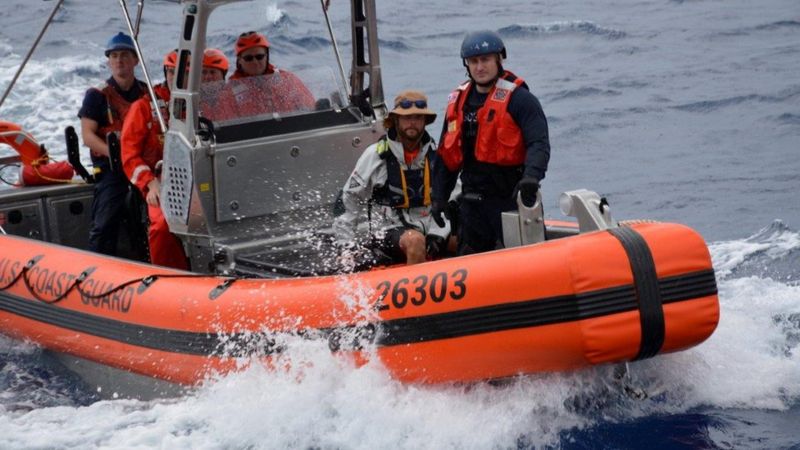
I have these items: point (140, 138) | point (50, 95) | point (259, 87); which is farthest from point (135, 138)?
point (50, 95)

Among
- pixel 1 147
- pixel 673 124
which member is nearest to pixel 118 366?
pixel 1 147

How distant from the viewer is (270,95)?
6621 millimetres

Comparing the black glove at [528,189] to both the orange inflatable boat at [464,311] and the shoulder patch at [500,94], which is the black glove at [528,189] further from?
the shoulder patch at [500,94]

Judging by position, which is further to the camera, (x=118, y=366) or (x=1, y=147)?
(x=1, y=147)

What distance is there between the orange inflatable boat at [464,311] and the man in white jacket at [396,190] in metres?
0.74

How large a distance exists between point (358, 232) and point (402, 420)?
140 centimetres

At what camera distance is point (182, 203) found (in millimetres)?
6285

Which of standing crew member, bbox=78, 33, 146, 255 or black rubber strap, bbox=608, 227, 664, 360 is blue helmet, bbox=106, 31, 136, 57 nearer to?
standing crew member, bbox=78, 33, 146, 255

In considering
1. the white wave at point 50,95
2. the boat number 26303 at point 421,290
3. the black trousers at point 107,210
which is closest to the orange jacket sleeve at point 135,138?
the black trousers at point 107,210

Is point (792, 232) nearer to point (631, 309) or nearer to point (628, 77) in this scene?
point (631, 309)

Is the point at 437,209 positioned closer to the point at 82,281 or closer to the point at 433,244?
the point at 433,244

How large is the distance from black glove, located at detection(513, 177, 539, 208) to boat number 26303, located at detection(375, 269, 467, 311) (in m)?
0.48

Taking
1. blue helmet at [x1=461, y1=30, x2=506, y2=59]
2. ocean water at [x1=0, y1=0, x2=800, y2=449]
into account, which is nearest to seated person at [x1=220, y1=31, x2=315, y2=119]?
ocean water at [x1=0, y1=0, x2=800, y2=449]

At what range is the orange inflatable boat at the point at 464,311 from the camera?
195 inches
